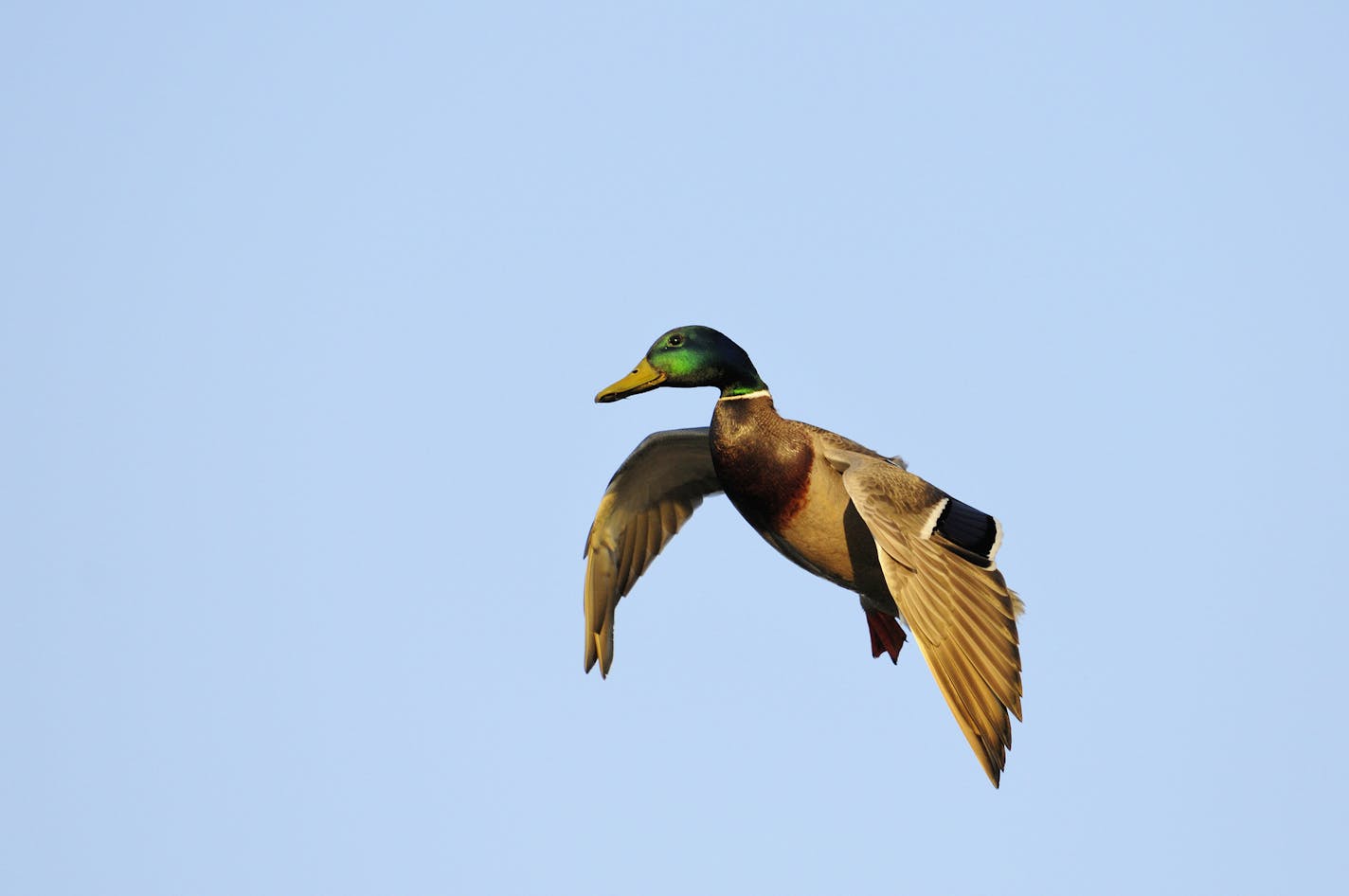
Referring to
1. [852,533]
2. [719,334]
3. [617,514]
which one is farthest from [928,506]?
[617,514]

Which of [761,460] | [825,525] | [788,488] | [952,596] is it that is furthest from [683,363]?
[952,596]

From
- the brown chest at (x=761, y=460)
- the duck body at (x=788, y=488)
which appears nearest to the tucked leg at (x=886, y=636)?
the duck body at (x=788, y=488)

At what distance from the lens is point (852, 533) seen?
39.6 feet

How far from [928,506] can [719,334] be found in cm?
195

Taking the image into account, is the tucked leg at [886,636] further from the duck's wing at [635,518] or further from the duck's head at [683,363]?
the duck's head at [683,363]

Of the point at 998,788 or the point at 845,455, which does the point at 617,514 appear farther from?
the point at 998,788

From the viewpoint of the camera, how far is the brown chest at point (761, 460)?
39.4ft

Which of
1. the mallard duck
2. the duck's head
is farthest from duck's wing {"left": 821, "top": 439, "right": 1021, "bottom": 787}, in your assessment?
the duck's head

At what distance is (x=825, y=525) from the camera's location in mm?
12023

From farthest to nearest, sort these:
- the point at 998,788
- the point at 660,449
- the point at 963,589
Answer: the point at 660,449 < the point at 963,589 < the point at 998,788

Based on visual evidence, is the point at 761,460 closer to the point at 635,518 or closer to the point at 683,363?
the point at 683,363

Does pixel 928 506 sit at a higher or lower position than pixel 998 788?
higher

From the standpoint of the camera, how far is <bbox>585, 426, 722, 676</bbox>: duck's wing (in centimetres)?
1359

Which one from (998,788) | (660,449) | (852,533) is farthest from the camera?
(660,449)
